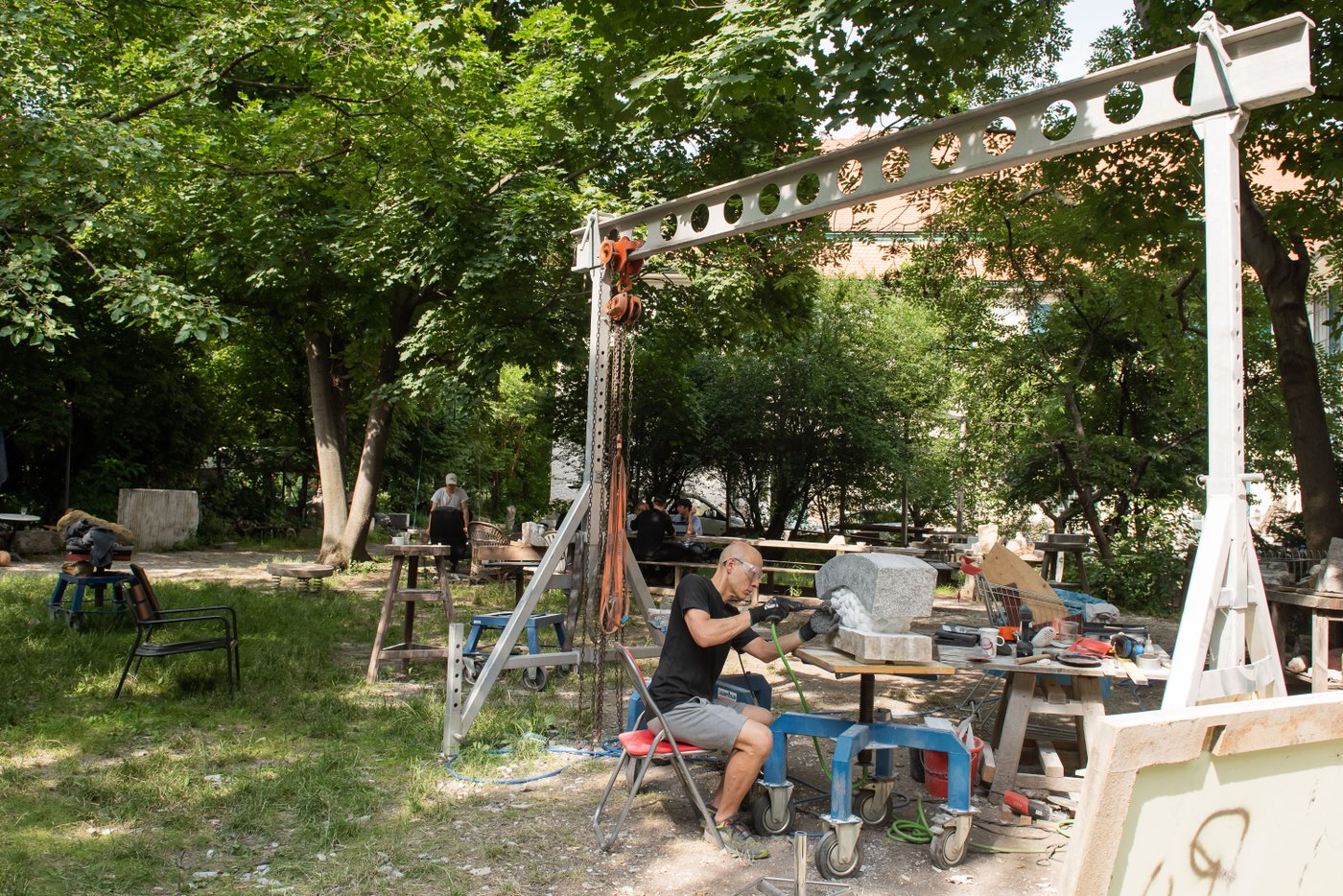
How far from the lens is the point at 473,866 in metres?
4.61

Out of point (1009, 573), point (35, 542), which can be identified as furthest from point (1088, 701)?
point (35, 542)

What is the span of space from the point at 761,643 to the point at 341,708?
3.41m

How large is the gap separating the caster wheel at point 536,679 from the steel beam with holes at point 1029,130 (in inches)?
132

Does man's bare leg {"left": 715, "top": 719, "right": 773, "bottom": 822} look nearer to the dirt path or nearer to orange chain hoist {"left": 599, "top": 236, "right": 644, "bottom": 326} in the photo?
the dirt path

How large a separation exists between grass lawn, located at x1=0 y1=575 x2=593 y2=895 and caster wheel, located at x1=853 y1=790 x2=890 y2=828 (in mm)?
1754

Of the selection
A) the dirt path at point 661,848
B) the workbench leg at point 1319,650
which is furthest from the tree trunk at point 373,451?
the workbench leg at point 1319,650

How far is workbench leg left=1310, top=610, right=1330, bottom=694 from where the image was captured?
22.9ft

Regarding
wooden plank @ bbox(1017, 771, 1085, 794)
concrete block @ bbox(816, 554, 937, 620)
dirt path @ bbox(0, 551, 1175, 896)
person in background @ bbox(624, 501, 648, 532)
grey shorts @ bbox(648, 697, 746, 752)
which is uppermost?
person in background @ bbox(624, 501, 648, 532)

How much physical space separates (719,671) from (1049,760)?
2.21 meters

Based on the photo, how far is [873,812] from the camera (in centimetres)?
520

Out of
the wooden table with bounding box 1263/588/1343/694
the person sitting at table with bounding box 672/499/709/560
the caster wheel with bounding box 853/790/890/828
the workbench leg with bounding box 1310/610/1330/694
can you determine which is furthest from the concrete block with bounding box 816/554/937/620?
the person sitting at table with bounding box 672/499/709/560

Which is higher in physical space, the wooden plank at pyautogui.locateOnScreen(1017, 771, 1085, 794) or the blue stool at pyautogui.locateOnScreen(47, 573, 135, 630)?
the blue stool at pyautogui.locateOnScreen(47, 573, 135, 630)

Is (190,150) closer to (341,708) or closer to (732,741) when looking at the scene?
(341,708)

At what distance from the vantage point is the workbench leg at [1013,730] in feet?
18.8
